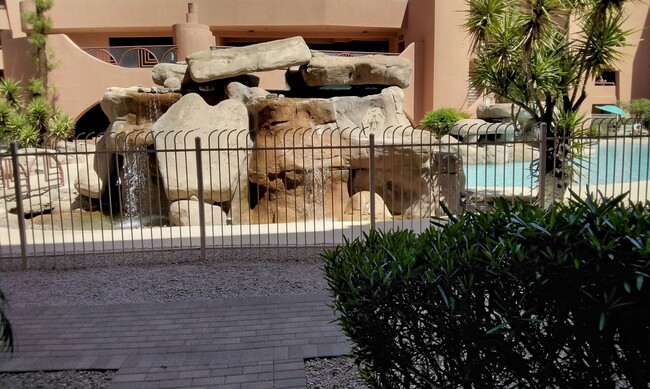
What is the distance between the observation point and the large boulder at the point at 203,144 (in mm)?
11023

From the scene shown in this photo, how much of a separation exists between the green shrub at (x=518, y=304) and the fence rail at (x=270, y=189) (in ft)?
14.8

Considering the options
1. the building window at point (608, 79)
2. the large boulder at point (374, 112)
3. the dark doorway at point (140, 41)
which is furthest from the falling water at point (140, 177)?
the building window at point (608, 79)

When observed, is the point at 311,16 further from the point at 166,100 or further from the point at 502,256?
the point at 502,256

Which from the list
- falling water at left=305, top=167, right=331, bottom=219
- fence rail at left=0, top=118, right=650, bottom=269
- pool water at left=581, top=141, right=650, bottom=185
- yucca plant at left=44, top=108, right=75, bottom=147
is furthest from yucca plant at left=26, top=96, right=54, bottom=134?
pool water at left=581, top=141, right=650, bottom=185

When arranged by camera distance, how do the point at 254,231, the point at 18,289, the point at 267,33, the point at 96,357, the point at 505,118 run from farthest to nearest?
the point at 267,33, the point at 505,118, the point at 254,231, the point at 18,289, the point at 96,357

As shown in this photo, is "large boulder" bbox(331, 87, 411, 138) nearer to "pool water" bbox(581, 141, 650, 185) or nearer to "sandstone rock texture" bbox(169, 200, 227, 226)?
"sandstone rock texture" bbox(169, 200, 227, 226)

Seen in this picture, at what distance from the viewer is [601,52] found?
10.1 m

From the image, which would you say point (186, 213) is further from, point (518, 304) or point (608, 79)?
point (608, 79)

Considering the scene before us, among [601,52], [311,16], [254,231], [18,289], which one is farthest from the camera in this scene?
[311,16]

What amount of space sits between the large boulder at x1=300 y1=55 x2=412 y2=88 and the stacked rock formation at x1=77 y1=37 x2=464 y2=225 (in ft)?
0.09

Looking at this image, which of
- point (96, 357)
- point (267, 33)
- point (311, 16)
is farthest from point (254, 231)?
point (267, 33)

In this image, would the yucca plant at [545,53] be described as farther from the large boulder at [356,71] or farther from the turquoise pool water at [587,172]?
the large boulder at [356,71]

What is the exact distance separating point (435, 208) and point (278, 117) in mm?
4240

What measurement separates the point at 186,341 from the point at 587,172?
1168 cm
